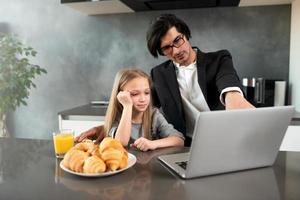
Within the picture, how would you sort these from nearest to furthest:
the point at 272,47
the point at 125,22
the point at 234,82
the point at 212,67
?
the point at 234,82, the point at 212,67, the point at 272,47, the point at 125,22

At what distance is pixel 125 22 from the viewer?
2580 millimetres

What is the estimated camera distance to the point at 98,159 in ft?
2.43

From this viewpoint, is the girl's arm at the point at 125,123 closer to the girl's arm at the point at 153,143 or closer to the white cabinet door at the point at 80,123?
the girl's arm at the point at 153,143

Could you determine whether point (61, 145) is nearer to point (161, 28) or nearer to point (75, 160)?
point (75, 160)

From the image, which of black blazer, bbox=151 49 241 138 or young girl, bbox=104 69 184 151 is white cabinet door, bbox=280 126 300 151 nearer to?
black blazer, bbox=151 49 241 138

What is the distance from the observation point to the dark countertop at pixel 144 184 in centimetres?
64

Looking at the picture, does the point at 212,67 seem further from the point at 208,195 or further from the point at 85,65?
the point at 85,65

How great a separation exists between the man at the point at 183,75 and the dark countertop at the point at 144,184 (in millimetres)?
468

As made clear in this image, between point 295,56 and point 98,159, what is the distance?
1.89 meters

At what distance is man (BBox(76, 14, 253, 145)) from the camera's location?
132 centimetres

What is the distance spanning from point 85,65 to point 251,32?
4.84 feet

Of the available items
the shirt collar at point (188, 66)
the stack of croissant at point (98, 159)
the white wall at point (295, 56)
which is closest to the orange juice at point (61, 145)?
the stack of croissant at point (98, 159)

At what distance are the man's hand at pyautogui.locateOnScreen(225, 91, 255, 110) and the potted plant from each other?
1945mm

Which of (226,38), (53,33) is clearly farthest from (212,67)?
(53,33)
